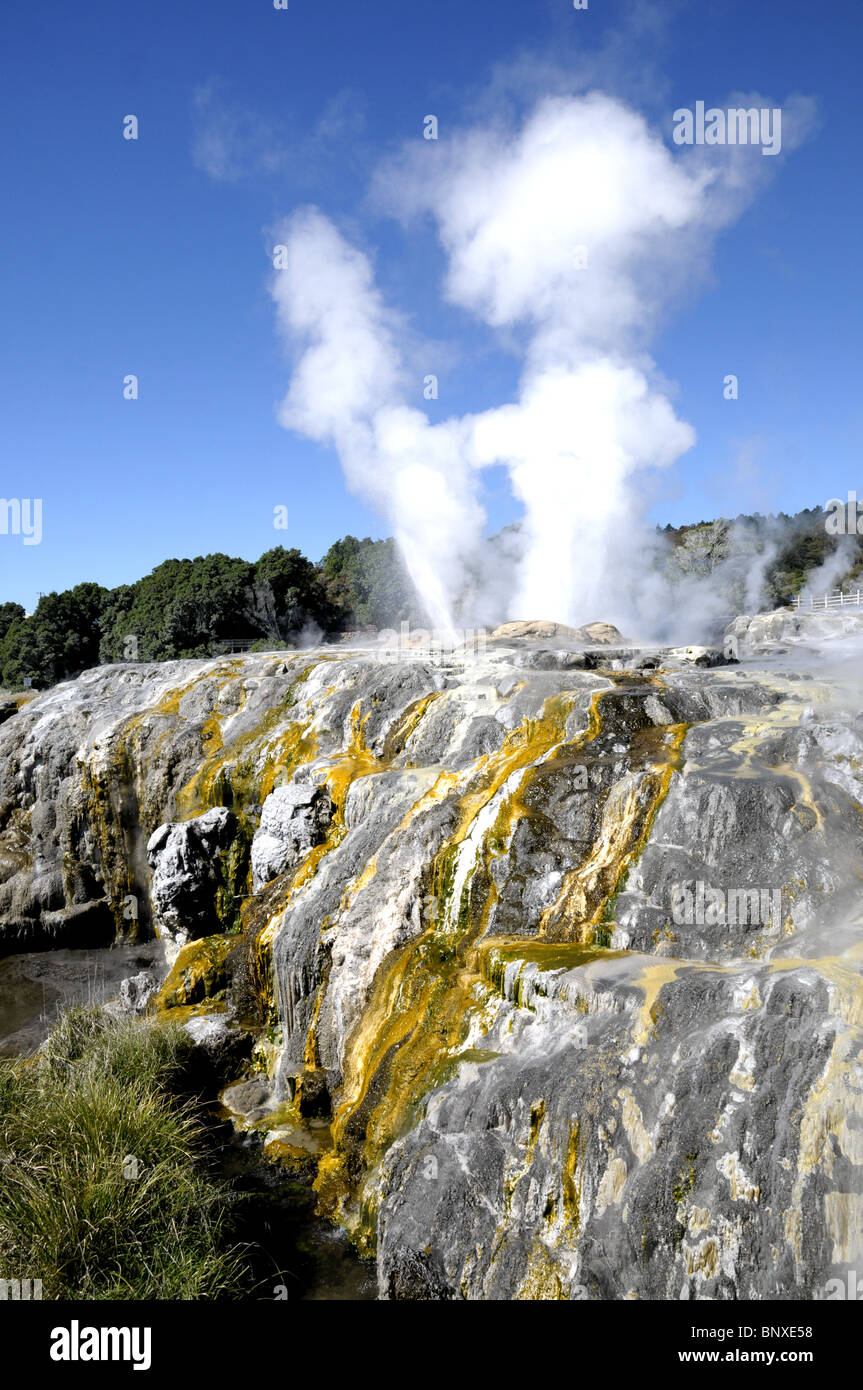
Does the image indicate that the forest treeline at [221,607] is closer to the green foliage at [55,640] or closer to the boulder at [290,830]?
the green foliage at [55,640]

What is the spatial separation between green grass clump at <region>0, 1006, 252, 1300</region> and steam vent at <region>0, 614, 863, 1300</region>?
187 cm

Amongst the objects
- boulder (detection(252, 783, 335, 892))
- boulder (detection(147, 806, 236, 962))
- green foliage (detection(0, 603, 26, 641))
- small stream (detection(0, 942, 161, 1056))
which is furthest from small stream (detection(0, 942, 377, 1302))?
green foliage (detection(0, 603, 26, 641))

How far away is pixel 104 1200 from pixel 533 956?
16.4ft

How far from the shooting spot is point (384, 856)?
1304cm

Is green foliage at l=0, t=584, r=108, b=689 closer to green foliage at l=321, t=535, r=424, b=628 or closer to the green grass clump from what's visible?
green foliage at l=321, t=535, r=424, b=628

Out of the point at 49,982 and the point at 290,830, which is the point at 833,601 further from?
the point at 49,982

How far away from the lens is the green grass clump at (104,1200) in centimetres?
670

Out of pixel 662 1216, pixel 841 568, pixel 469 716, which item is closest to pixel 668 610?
pixel 841 568

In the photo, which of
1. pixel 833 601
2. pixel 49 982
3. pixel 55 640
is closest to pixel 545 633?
pixel 833 601

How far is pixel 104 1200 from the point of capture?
7180mm

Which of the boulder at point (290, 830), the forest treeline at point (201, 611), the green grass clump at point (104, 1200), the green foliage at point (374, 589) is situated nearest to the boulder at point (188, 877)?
the boulder at point (290, 830)

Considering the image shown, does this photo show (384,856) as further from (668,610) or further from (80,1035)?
(668,610)

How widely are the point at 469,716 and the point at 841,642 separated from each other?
640 inches

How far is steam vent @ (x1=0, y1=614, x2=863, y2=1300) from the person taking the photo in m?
6.70
